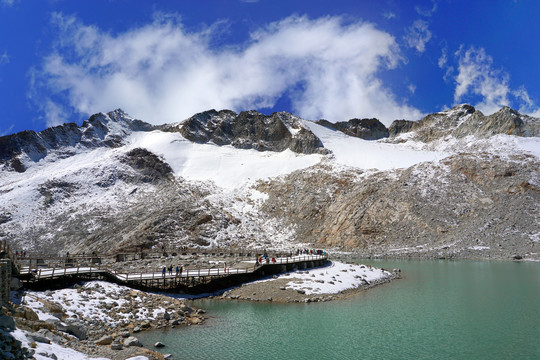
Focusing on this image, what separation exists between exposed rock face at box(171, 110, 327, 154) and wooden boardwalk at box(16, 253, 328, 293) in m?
100

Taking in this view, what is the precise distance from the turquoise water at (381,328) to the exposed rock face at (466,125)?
3646 inches

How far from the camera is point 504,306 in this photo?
3247 cm

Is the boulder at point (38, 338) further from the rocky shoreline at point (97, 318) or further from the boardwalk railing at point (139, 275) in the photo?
the boardwalk railing at point (139, 275)

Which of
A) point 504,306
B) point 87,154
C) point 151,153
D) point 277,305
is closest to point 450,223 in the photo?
point 504,306

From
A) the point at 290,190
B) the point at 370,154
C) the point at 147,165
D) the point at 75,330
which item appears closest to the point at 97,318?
the point at 75,330

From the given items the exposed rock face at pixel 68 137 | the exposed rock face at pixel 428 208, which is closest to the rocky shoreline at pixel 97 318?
the exposed rock face at pixel 428 208

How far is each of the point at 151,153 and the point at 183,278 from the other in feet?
330

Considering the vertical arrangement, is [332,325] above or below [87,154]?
below

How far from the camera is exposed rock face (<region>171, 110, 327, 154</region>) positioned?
150250 mm

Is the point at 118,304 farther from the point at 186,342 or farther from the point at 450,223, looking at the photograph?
the point at 450,223

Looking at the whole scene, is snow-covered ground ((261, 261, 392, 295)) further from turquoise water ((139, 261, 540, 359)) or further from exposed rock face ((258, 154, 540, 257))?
exposed rock face ((258, 154, 540, 257))

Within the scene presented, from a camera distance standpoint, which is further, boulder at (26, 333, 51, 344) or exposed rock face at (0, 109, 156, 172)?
exposed rock face at (0, 109, 156, 172)

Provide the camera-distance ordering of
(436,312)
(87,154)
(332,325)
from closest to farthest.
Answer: (332,325)
(436,312)
(87,154)

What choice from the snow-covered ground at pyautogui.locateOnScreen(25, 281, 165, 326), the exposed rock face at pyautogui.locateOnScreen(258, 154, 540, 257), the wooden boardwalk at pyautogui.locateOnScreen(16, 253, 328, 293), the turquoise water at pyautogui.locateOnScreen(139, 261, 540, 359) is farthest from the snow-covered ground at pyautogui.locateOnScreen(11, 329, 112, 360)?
the exposed rock face at pyautogui.locateOnScreen(258, 154, 540, 257)
